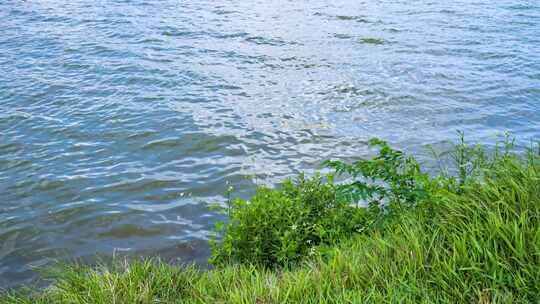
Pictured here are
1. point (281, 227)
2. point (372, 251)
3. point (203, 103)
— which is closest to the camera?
point (372, 251)

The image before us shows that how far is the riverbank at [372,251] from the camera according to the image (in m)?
3.49

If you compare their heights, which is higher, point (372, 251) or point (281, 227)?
point (372, 251)

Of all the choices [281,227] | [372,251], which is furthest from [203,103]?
[372,251]

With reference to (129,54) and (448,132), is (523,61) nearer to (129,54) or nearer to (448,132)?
(448,132)

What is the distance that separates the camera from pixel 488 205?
3900 millimetres

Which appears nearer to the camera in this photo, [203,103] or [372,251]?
[372,251]

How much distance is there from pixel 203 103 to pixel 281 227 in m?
5.87

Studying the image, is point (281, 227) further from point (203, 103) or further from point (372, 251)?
point (203, 103)

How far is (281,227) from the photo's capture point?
4984 millimetres

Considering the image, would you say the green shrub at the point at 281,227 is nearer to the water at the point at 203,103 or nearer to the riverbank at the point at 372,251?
the riverbank at the point at 372,251

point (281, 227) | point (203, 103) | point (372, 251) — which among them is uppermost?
point (372, 251)

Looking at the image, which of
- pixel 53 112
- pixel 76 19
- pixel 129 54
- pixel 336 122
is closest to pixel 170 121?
pixel 53 112

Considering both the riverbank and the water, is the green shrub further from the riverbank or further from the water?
the water

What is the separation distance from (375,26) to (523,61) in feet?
15.3
